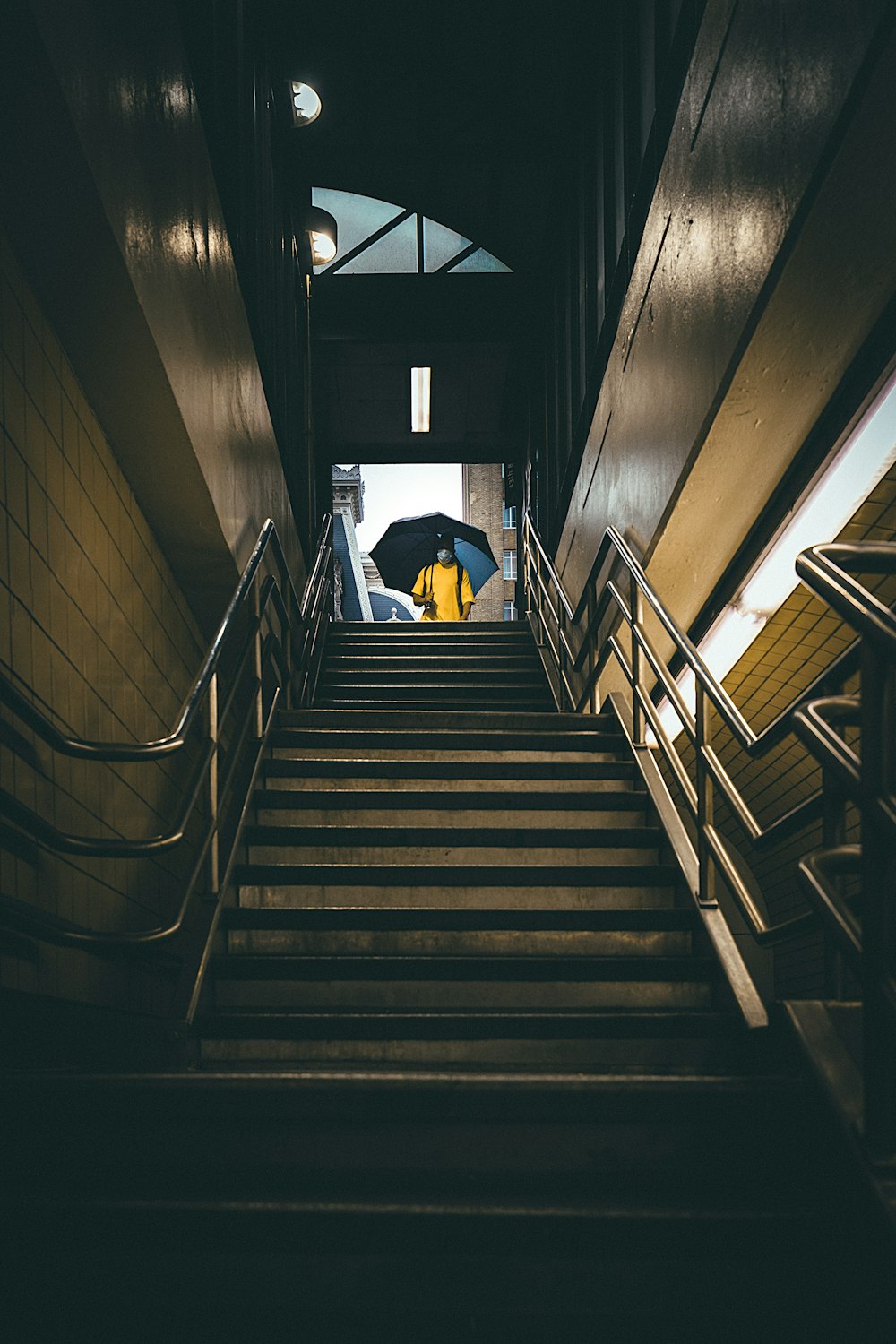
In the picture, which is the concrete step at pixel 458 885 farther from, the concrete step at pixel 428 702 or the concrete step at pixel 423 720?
the concrete step at pixel 428 702

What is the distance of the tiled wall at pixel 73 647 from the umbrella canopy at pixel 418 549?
794cm

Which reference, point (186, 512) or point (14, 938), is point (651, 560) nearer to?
point (186, 512)

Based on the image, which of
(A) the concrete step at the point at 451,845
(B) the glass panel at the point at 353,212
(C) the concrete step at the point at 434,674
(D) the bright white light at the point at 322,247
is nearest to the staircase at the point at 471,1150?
(A) the concrete step at the point at 451,845

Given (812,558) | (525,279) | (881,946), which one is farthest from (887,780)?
(525,279)

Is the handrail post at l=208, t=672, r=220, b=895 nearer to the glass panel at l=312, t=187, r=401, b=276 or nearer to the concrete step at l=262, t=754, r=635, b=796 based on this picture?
the concrete step at l=262, t=754, r=635, b=796

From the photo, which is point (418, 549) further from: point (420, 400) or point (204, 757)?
point (204, 757)

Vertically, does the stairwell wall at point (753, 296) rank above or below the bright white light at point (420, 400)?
below

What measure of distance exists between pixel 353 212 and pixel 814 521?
7195 millimetres

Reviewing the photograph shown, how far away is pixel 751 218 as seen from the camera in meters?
3.39

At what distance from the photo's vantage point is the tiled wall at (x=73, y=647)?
271cm

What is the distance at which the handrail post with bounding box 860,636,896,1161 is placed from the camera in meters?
1.72

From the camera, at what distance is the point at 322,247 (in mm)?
8859

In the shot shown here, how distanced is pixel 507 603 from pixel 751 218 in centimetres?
3721

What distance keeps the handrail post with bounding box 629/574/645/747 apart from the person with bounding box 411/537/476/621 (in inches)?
280
